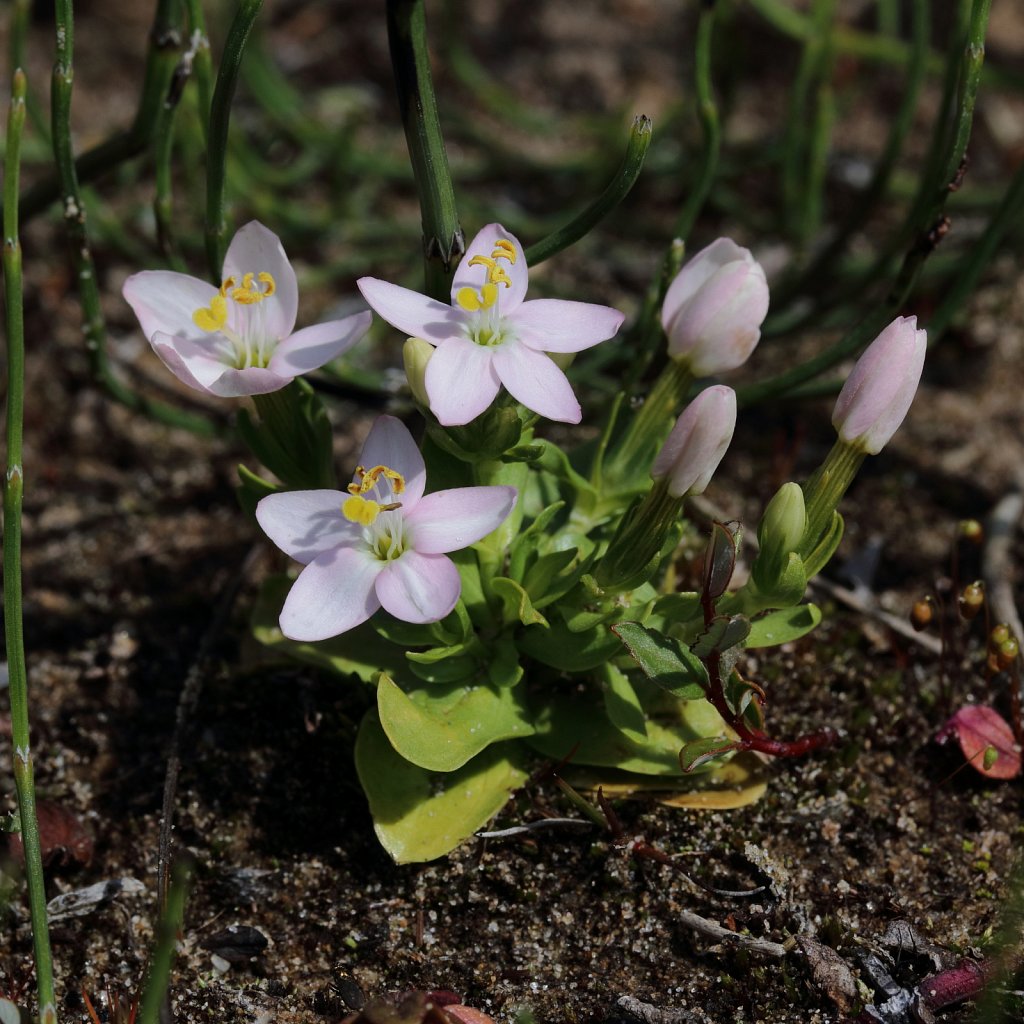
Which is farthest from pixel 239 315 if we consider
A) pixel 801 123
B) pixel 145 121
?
pixel 801 123

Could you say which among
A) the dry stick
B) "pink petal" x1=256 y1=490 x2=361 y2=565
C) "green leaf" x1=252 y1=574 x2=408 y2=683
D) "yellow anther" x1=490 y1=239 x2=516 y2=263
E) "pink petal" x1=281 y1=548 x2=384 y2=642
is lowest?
the dry stick

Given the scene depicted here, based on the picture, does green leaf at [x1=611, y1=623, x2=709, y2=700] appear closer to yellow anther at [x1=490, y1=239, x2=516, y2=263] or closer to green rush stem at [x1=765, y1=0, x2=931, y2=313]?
yellow anther at [x1=490, y1=239, x2=516, y2=263]

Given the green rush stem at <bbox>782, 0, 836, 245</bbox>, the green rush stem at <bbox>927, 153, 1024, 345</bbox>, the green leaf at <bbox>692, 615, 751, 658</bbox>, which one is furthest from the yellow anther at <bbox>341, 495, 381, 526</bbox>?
the green rush stem at <bbox>782, 0, 836, 245</bbox>

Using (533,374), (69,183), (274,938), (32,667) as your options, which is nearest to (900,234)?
(533,374)

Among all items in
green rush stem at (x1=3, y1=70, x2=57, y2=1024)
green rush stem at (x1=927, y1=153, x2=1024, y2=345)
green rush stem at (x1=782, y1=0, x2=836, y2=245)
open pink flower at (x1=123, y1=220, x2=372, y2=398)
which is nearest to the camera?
green rush stem at (x1=3, y1=70, x2=57, y2=1024)

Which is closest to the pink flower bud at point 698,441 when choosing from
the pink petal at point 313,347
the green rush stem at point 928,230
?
the pink petal at point 313,347

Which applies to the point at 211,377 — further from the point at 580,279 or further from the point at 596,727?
the point at 580,279

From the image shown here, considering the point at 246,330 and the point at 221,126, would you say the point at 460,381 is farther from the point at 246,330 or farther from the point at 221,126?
the point at 221,126

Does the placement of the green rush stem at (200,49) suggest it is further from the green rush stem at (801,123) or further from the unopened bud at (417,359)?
the green rush stem at (801,123)
